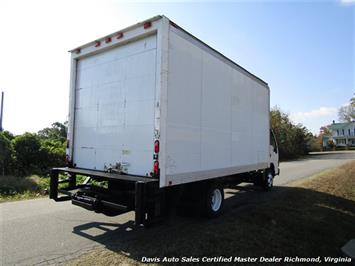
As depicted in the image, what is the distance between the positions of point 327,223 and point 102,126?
5.36m

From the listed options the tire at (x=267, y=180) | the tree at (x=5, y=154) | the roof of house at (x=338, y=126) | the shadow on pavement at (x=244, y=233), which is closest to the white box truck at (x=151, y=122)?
the shadow on pavement at (x=244, y=233)

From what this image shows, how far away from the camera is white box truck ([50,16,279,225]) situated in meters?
4.57

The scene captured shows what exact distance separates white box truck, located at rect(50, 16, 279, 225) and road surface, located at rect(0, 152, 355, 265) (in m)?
0.57

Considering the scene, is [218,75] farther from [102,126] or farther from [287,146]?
[287,146]

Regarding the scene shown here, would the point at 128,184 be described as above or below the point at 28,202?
above

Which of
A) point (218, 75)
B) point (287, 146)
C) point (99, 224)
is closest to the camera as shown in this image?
point (99, 224)

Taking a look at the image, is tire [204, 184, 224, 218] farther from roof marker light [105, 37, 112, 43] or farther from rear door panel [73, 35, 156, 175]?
roof marker light [105, 37, 112, 43]

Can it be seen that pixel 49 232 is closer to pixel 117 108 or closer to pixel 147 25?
pixel 117 108

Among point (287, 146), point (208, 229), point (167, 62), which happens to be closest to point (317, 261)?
point (208, 229)

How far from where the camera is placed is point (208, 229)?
17.2 feet

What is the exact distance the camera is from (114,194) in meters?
5.08

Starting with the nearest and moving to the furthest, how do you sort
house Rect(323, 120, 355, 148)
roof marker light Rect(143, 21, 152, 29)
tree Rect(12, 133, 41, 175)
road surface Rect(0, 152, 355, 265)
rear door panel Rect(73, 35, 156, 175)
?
road surface Rect(0, 152, 355, 265) < roof marker light Rect(143, 21, 152, 29) < rear door panel Rect(73, 35, 156, 175) < tree Rect(12, 133, 41, 175) < house Rect(323, 120, 355, 148)

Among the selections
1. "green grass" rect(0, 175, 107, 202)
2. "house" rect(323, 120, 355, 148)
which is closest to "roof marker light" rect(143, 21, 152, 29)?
"green grass" rect(0, 175, 107, 202)

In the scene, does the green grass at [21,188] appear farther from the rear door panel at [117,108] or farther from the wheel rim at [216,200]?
the wheel rim at [216,200]
